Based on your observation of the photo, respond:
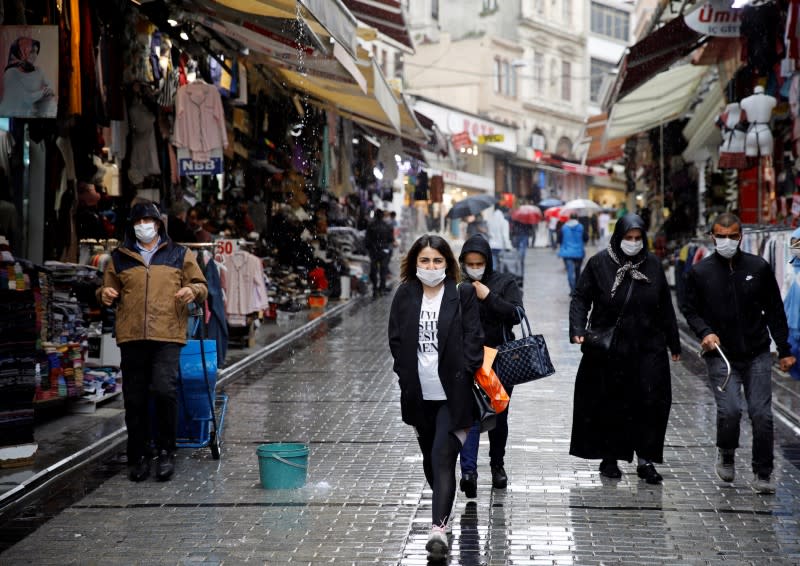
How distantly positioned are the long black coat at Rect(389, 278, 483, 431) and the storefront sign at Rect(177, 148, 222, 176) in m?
7.57

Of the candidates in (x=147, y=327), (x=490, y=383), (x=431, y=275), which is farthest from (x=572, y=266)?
(x=431, y=275)

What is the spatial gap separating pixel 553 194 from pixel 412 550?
2554 inches

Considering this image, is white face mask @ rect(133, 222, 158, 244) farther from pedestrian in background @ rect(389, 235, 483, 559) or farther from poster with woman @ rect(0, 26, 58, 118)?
pedestrian in background @ rect(389, 235, 483, 559)

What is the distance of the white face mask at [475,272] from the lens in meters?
7.30

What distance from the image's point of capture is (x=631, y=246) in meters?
7.70

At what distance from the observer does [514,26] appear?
6894 centimetres

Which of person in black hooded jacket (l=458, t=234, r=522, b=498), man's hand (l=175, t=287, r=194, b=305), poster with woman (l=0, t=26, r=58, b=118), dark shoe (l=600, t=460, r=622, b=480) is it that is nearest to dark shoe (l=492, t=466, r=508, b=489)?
person in black hooded jacket (l=458, t=234, r=522, b=498)

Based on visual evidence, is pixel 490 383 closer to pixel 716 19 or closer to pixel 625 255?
pixel 625 255

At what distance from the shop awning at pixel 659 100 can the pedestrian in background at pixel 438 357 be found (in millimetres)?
18187

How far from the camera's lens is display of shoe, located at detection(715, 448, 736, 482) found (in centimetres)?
762

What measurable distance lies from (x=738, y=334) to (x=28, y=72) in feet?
17.9

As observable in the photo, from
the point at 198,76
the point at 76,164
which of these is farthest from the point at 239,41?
the point at 76,164

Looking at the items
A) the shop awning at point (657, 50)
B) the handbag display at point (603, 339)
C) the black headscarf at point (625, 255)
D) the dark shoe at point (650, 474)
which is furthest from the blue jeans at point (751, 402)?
the shop awning at point (657, 50)

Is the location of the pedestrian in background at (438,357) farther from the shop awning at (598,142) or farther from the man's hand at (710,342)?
the shop awning at (598,142)
